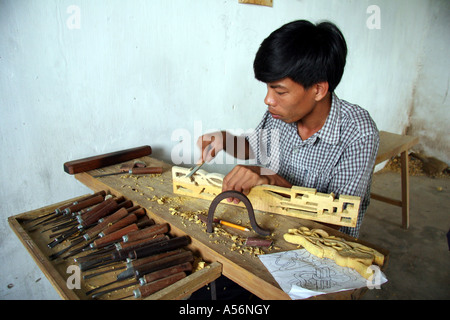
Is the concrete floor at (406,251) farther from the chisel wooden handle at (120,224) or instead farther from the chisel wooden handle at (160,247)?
the chisel wooden handle at (160,247)

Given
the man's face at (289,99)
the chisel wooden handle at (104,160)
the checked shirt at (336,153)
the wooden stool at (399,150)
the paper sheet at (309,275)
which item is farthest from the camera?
the wooden stool at (399,150)

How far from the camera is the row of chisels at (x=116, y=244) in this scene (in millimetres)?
1029

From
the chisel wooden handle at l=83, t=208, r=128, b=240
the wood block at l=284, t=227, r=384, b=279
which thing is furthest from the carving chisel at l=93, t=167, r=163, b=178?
the wood block at l=284, t=227, r=384, b=279

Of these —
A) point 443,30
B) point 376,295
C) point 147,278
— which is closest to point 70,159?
point 147,278

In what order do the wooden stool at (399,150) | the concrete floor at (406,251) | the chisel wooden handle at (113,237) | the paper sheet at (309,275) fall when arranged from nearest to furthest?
1. the paper sheet at (309,275)
2. the chisel wooden handle at (113,237)
3. the concrete floor at (406,251)
4. the wooden stool at (399,150)

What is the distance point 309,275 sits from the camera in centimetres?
102

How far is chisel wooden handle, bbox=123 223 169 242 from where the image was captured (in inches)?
47.4

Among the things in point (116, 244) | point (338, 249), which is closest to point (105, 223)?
point (116, 244)

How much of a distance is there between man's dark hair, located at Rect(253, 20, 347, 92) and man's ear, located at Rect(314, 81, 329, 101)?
3 centimetres

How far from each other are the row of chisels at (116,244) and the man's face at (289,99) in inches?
31.3

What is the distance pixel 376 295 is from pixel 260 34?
8.33ft

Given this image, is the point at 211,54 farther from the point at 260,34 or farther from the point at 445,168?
the point at 445,168

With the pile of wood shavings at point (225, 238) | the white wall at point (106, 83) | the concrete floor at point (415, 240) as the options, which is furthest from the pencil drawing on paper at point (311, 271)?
the concrete floor at point (415, 240)

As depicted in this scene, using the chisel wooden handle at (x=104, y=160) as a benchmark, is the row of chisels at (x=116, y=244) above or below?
below
